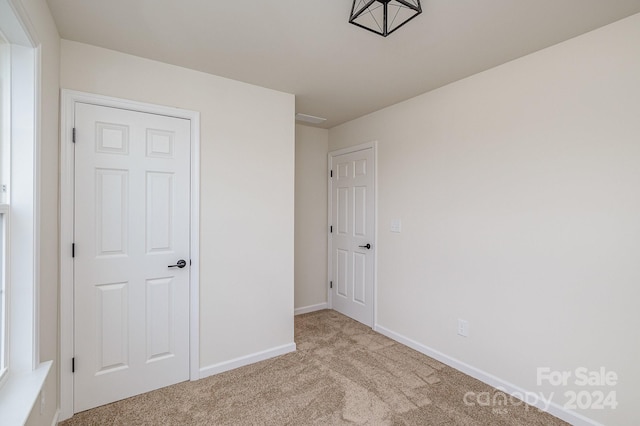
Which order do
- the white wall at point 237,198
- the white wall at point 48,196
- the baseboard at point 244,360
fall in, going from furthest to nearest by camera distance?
the baseboard at point 244,360
the white wall at point 237,198
the white wall at point 48,196

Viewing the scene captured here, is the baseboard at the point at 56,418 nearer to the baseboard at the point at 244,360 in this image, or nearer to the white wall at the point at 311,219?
the baseboard at the point at 244,360

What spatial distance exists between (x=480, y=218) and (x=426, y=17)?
155 centimetres

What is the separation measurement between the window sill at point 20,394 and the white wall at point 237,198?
1103mm

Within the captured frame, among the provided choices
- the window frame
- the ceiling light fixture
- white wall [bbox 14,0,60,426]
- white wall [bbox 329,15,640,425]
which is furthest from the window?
white wall [bbox 329,15,640,425]

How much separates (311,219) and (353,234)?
633mm

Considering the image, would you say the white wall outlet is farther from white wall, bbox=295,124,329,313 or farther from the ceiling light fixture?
the ceiling light fixture

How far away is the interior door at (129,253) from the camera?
2.06 meters

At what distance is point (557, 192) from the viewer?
6.66 feet

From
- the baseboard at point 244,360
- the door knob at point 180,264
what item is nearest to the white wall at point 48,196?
the door knob at point 180,264

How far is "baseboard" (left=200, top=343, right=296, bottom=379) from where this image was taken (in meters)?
2.49

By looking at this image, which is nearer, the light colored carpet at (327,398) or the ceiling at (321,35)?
the ceiling at (321,35)

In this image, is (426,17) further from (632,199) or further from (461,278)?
(461,278)

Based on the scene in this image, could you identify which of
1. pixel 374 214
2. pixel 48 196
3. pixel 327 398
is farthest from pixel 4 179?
pixel 374 214

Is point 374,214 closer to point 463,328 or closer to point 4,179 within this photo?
point 463,328
